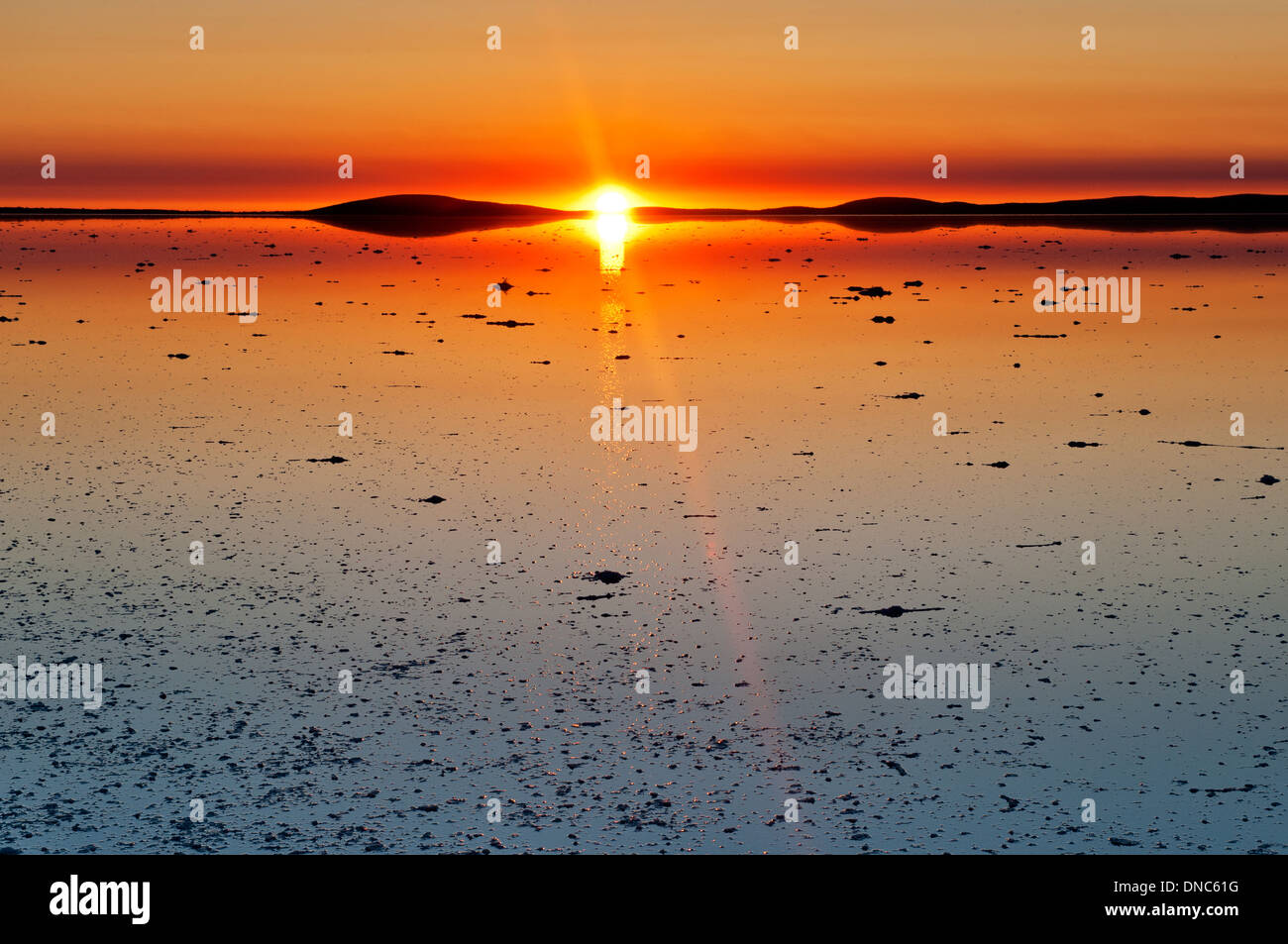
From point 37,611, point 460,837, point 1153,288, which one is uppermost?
point 1153,288

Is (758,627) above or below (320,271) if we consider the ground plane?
below

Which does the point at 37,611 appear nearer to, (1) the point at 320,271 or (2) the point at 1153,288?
(2) the point at 1153,288

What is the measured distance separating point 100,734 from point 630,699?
188cm

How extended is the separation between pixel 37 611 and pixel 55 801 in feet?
5.90

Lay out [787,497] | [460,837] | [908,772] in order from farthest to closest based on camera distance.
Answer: [787,497]
[908,772]
[460,837]

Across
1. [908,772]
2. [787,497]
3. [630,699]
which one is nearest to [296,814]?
[630,699]

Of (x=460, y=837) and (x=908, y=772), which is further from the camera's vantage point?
(x=908, y=772)

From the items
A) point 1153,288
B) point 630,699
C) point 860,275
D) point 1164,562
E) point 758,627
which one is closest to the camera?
point 630,699

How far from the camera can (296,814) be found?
387 centimetres

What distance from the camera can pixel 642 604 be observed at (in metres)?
5.68

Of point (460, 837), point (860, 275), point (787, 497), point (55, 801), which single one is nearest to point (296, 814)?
point (460, 837)

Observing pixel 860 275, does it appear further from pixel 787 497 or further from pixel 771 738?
pixel 771 738

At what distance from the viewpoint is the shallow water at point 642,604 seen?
3.95 metres

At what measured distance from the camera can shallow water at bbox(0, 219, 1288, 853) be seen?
13.0 feet
